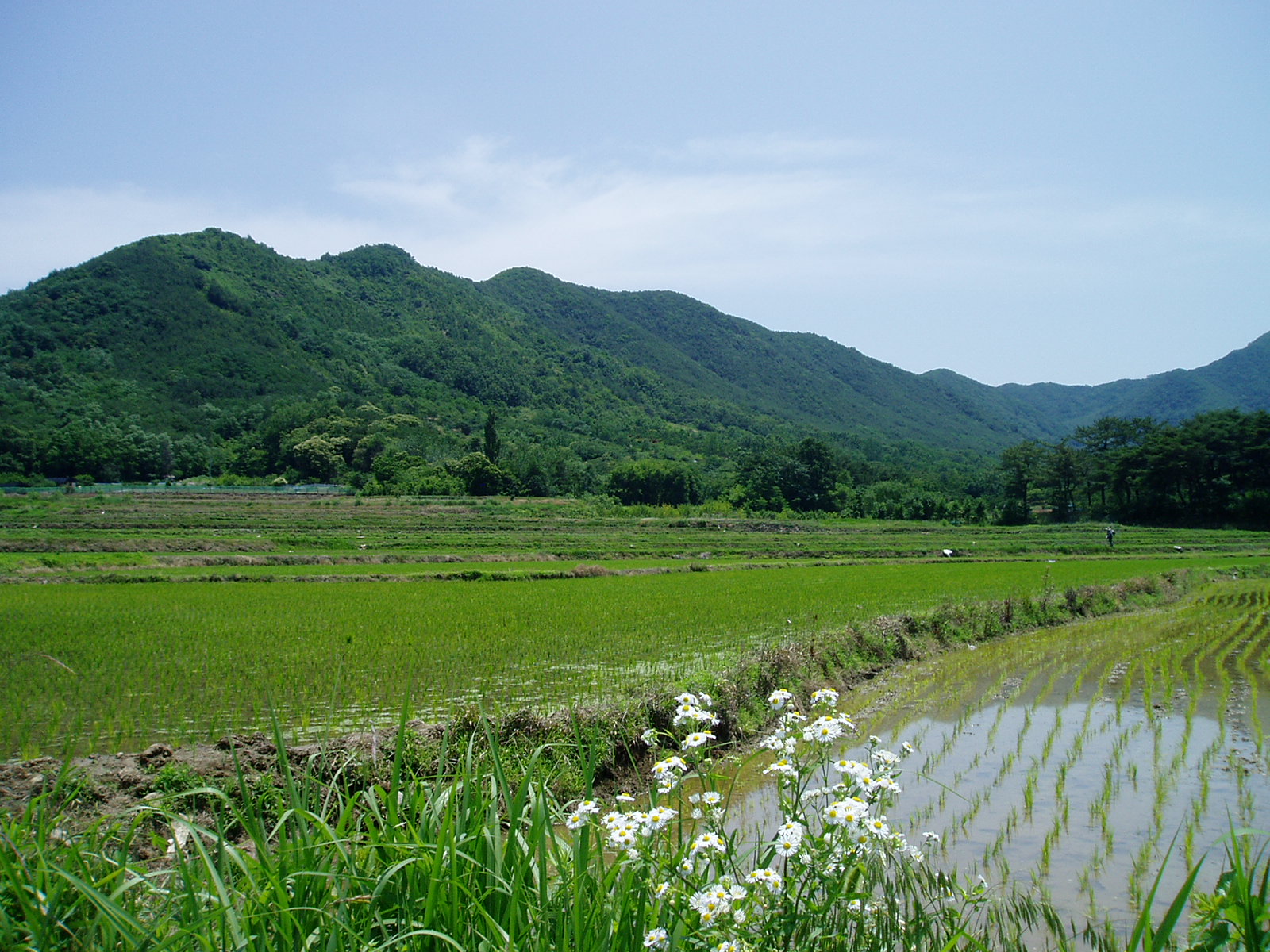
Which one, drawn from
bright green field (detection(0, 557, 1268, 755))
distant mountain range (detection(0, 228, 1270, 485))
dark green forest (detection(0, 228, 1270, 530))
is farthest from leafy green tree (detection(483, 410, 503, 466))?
bright green field (detection(0, 557, 1268, 755))

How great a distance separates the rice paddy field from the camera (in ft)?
28.1

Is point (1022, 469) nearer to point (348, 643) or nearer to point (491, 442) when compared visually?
point (491, 442)

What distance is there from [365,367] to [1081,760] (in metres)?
134

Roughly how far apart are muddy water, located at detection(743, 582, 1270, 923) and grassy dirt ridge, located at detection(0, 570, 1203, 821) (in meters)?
0.90

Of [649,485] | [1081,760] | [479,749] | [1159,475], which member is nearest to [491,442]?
[649,485]

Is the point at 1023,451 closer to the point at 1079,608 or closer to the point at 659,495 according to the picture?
the point at 659,495

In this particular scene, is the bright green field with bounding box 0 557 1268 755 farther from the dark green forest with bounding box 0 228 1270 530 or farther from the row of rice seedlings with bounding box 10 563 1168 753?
the dark green forest with bounding box 0 228 1270 530

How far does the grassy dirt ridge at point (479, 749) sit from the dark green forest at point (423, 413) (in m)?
63.4

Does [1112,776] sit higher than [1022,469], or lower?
lower

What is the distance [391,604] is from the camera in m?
16.7

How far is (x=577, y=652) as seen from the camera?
11.6 meters

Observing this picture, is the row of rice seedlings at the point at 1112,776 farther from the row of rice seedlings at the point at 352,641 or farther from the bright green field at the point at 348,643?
the row of rice seedlings at the point at 352,641

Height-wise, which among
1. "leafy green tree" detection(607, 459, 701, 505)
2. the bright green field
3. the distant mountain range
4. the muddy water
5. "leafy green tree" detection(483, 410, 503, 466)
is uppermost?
the distant mountain range

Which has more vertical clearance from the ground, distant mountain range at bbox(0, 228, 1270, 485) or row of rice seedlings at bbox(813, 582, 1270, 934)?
distant mountain range at bbox(0, 228, 1270, 485)
